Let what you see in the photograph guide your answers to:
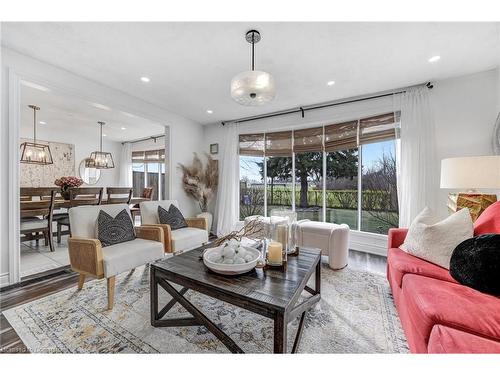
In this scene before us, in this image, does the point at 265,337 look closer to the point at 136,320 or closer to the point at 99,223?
the point at 136,320

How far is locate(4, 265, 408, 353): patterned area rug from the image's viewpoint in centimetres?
141

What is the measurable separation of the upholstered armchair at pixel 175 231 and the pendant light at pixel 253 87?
1.76 meters

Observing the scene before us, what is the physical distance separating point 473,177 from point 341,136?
191 centimetres

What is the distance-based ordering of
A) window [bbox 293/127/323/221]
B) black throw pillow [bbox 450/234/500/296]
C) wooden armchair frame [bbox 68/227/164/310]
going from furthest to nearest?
window [bbox 293/127/323/221]
wooden armchair frame [bbox 68/227/164/310]
black throw pillow [bbox 450/234/500/296]

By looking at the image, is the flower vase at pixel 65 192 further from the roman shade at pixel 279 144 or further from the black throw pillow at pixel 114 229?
the roman shade at pixel 279 144

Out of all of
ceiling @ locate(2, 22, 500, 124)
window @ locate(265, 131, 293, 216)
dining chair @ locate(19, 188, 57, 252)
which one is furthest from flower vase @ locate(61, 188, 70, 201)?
window @ locate(265, 131, 293, 216)

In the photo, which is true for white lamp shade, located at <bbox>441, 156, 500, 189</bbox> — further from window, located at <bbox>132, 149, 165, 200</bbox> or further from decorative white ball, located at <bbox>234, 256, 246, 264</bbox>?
window, located at <bbox>132, 149, 165, 200</bbox>

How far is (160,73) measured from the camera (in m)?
2.67

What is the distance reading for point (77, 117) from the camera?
4.57 meters

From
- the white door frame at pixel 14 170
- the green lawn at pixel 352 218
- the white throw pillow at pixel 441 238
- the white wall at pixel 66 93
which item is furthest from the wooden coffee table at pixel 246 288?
the green lawn at pixel 352 218

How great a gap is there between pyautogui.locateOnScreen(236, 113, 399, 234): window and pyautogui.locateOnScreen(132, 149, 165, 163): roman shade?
2.77 meters

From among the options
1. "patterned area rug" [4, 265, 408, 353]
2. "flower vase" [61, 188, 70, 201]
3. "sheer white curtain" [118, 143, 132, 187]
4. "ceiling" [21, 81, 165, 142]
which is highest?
"ceiling" [21, 81, 165, 142]

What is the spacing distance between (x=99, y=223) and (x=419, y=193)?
385 cm
